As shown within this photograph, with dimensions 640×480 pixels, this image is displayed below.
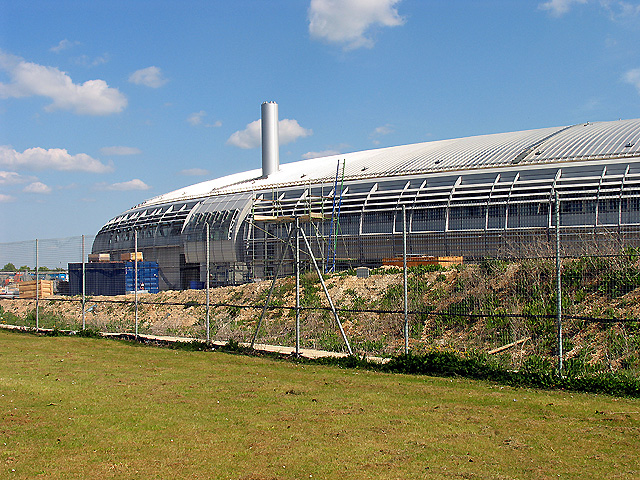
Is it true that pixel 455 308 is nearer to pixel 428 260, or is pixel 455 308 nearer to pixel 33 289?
pixel 428 260

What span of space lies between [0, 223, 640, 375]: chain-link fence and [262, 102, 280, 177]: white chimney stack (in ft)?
109

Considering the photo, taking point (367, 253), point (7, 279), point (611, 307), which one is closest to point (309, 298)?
point (367, 253)

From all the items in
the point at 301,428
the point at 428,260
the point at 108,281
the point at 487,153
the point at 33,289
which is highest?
the point at 487,153

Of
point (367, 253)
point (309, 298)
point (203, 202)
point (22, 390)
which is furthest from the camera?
point (203, 202)

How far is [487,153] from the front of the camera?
3841cm

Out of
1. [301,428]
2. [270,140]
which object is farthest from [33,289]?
[270,140]

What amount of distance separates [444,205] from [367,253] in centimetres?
1229

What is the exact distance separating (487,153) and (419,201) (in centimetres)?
770

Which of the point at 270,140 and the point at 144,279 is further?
the point at 270,140

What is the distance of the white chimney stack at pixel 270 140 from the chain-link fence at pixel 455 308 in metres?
33.2

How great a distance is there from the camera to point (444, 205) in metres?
32.4

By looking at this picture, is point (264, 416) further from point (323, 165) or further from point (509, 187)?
point (323, 165)

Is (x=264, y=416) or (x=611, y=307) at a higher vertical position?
(x=611, y=307)

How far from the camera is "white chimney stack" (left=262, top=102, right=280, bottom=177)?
5681cm
